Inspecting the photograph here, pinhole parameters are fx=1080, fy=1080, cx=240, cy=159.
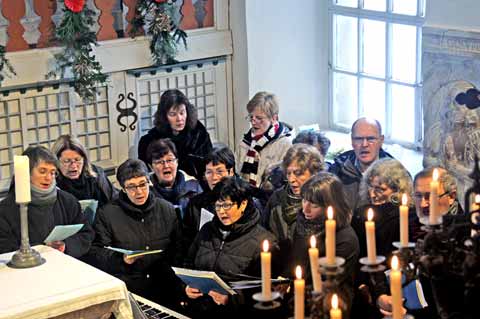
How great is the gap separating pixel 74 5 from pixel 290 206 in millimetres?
2437

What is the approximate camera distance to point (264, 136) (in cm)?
702

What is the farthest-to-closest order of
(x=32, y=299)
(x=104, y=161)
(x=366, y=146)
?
(x=104, y=161) < (x=366, y=146) < (x=32, y=299)

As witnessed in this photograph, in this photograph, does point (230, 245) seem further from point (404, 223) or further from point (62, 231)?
point (404, 223)

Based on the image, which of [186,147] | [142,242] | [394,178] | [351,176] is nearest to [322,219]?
[394,178]

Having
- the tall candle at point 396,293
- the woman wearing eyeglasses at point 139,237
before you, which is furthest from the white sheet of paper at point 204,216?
the tall candle at point 396,293

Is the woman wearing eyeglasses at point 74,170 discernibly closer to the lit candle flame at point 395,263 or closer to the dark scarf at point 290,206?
the dark scarf at point 290,206

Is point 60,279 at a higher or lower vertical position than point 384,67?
lower

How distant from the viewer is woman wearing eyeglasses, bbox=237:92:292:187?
696 cm

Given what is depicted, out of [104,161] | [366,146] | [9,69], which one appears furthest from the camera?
[104,161]

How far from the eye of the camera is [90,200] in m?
6.37

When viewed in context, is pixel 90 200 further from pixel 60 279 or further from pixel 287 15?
pixel 287 15

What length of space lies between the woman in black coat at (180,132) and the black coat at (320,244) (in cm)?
193

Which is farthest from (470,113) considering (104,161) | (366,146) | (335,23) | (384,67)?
(104,161)

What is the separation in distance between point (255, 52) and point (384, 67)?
97cm
